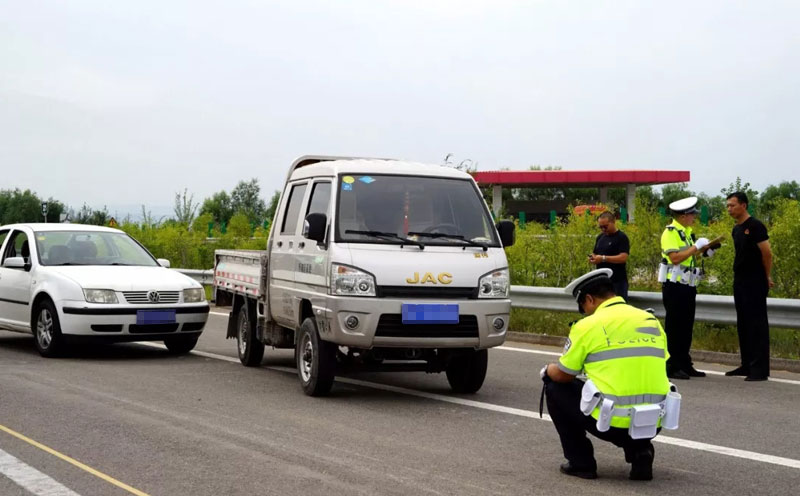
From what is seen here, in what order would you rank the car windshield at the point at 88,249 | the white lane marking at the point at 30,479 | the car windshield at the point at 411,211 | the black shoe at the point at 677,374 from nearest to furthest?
the white lane marking at the point at 30,479, the car windshield at the point at 411,211, the black shoe at the point at 677,374, the car windshield at the point at 88,249

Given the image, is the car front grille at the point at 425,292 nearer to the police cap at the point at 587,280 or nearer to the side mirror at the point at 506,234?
the side mirror at the point at 506,234

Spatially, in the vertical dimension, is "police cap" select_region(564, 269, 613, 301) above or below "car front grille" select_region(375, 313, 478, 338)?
above

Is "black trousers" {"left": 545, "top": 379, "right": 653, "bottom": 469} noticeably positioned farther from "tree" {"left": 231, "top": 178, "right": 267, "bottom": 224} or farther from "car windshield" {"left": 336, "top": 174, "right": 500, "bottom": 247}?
"tree" {"left": 231, "top": 178, "right": 267, "bottom": 224}

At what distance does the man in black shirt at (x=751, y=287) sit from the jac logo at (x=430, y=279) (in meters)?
3.50

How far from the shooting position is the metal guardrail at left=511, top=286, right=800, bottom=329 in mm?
11508

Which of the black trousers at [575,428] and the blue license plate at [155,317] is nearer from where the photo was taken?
the black trousers at [575,428]

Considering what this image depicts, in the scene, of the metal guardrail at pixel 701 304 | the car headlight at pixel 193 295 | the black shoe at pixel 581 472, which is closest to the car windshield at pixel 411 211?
the black shoe at pixel 581 472

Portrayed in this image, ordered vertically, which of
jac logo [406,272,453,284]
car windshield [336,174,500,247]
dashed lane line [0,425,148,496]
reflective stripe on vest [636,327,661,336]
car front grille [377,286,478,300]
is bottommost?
dashed lane line [0,425,148,496]

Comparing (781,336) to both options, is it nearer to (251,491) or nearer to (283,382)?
(283,382)

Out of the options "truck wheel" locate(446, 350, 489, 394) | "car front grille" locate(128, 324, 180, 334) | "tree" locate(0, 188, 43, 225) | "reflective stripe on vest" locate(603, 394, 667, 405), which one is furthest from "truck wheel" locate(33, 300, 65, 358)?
"tree" locate(0, 188, 43, 225)

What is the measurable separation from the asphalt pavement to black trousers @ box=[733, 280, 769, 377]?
278 millimetres

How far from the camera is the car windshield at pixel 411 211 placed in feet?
30.8

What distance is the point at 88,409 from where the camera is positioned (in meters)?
8.56

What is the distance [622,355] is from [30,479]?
3.43 m
